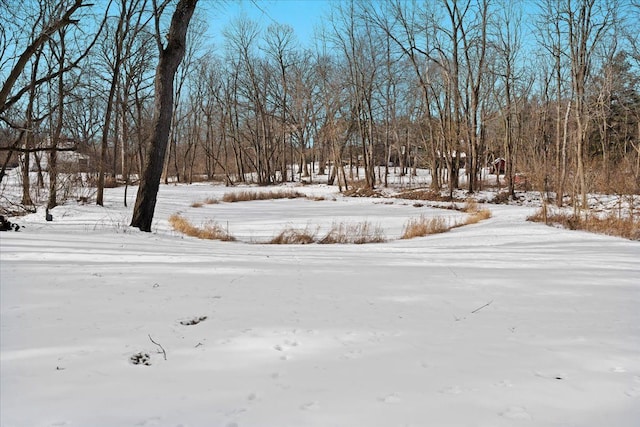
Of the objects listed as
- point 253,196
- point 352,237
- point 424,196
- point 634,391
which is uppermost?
point 253,196

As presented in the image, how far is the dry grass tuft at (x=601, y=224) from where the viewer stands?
30.5 feet

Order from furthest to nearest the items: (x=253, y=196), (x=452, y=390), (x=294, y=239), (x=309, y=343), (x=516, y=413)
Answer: (x=253, y=196) → (x=294, y=239) → (x=309, y=343) → (x=452, y=390) → (x=516, y=413)

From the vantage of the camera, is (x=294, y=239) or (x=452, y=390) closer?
(x=452, y=390)

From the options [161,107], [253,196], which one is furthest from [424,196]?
[161,107]

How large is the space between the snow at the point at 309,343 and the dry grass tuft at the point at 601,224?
511 cm

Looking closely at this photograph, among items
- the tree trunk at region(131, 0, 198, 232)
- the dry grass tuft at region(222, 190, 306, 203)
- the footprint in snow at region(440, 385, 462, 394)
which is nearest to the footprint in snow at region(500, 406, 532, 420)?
the footprint in snow at region(440, 385, 462, 394)

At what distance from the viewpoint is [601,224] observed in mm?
10070

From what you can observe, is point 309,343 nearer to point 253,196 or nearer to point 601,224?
point 601,224

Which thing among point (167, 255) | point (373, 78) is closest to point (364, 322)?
point (167, 255)

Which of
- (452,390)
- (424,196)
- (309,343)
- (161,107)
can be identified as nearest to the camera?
(452,390)

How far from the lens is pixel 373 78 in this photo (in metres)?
28.9

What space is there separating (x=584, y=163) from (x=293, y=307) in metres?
15.2

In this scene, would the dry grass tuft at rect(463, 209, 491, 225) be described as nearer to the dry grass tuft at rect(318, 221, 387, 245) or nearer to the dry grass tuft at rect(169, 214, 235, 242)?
the dry grass tuft at rect(318, 221, 387, 245)

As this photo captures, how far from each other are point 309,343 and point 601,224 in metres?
10.5
